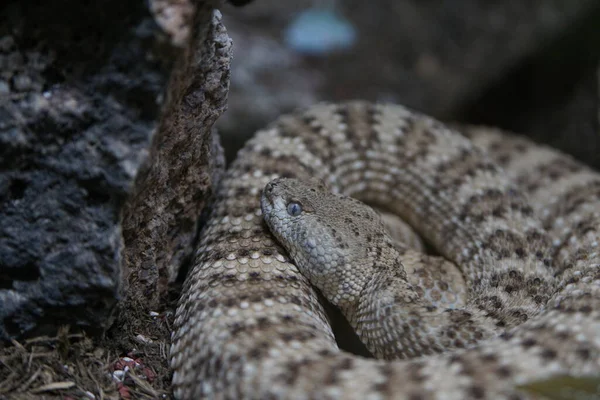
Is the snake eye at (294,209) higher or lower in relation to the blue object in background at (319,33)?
lower

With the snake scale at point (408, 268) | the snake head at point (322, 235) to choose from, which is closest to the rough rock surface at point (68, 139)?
the snake scale at point (408, 268)

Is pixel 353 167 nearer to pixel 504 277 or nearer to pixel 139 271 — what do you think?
pixel 504 277

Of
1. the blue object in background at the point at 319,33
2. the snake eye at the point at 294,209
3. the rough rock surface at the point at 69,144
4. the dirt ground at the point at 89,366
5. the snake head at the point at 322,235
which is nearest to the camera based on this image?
the rough rock surface at the point at 69,144

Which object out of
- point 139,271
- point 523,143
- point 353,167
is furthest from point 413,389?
point 523,143

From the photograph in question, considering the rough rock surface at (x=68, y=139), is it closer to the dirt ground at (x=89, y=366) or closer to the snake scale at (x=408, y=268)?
the dirt ground at (x=89, y=366)

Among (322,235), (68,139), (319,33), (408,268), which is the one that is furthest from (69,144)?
(319,33)

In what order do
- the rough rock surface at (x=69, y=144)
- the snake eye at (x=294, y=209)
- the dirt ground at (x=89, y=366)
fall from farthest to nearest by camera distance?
the snake eye at (x=294, y=209) → the dirt ground at (x=89, y=366) → the rough rock surface at (x=69, y=144)

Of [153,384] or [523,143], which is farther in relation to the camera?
[523,143]

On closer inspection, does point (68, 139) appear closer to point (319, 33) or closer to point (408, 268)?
point (408, 268)
